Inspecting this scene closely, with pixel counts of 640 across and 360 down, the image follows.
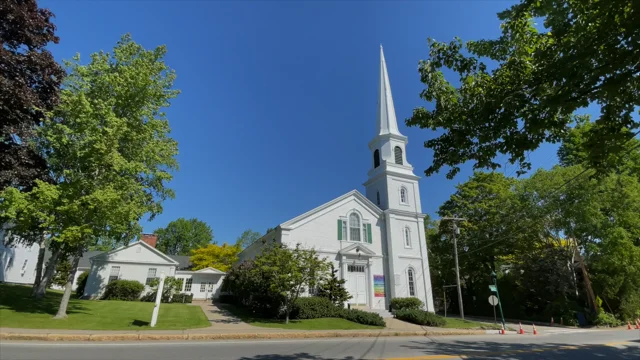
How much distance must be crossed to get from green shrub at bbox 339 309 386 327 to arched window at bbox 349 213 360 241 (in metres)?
6.71

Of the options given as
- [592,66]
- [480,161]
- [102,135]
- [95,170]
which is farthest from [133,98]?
[592,66]

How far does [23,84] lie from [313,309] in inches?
696

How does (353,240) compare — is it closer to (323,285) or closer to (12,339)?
(323,285)

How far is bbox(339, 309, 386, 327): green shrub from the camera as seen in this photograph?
17766 millimetres

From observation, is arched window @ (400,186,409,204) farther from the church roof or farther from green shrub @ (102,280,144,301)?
green shrub @ (102,280,144,301)

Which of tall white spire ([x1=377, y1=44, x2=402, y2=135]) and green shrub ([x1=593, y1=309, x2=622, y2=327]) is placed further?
tall white spire ([x1=377, y1=44, x2=402, y2=135])

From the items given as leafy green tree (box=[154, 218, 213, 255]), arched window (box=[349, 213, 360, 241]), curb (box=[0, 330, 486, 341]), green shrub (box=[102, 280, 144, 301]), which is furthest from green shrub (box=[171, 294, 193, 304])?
leafy green tree (box=[154, 218, 213, 255])

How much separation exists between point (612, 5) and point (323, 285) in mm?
17962

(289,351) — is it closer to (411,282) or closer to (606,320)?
(411,282)

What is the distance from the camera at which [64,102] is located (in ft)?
50.9

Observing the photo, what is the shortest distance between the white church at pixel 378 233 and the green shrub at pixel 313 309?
383 cm

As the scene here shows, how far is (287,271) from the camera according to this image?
16.7 m

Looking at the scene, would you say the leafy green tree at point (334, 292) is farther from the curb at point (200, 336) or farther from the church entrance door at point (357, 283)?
the curb at point (200, 336)

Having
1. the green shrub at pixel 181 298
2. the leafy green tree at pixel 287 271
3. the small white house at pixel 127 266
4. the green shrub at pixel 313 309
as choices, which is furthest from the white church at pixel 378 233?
the small white house at pixel 127 266
